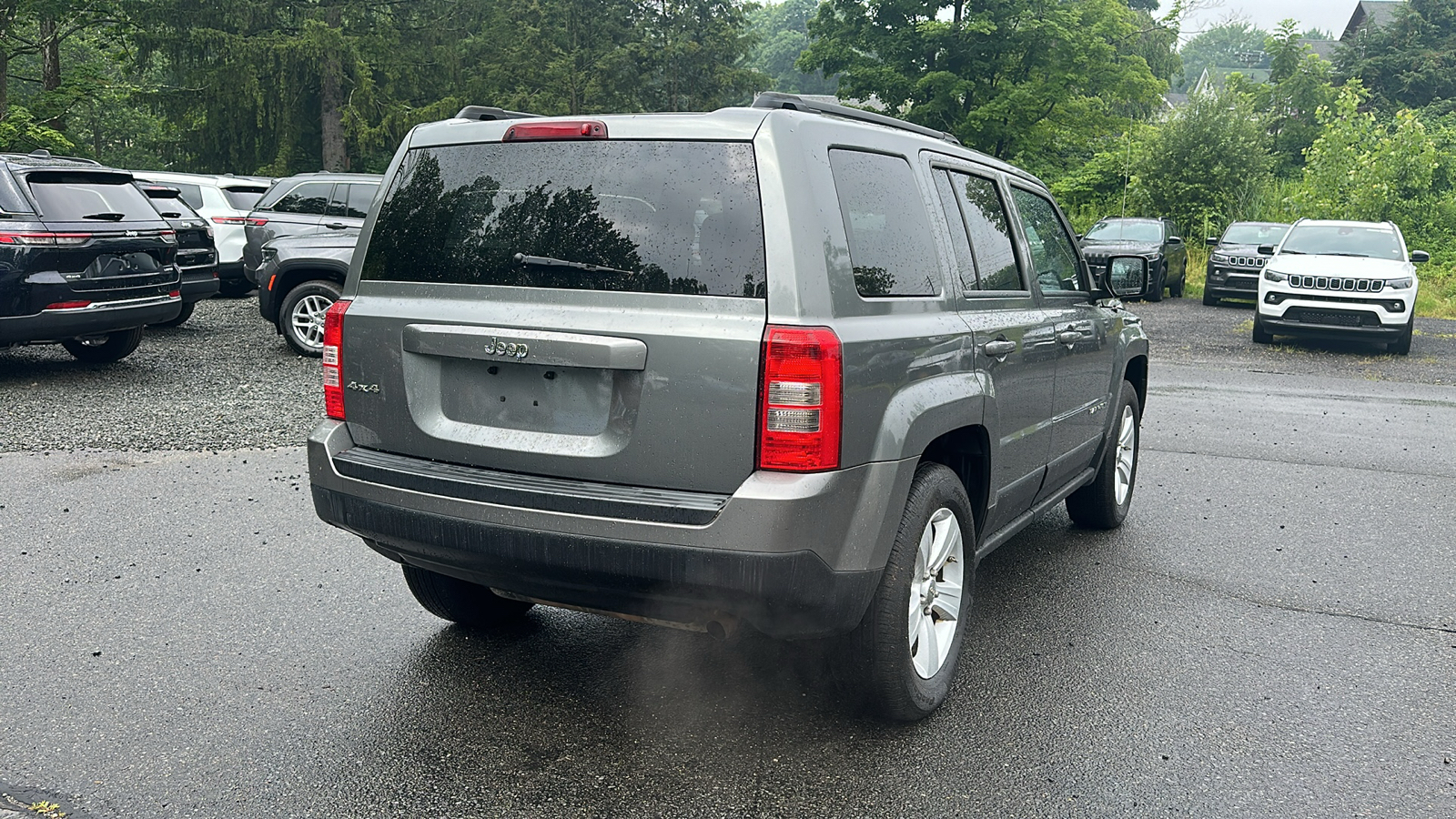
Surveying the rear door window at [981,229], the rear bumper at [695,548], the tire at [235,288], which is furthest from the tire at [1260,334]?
the tire at [235,288]

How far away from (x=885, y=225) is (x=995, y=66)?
33.8 m

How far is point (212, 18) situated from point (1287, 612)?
34754mm

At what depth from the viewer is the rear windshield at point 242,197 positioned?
17.7m

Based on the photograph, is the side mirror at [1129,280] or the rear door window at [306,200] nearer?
the side mirror at [1129,280]

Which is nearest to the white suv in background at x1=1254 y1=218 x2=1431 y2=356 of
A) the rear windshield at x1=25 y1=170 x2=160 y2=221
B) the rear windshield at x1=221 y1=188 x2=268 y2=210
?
the rear windshield at x1=25 y1=170 x2=160 y2=221

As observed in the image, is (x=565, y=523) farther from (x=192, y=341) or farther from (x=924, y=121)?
(x=924, y=121)

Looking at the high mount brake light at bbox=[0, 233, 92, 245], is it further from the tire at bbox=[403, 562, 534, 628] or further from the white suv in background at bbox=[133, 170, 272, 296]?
the white suv in background at bbox=[133, 170, 272, 296]

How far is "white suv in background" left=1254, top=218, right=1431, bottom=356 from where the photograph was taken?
14.9m

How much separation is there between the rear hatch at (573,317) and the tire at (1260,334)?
569 inches

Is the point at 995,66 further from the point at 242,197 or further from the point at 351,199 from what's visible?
the point at 351,199

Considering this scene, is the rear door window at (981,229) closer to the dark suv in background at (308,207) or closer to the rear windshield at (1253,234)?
the dark suv in background at (308,207)

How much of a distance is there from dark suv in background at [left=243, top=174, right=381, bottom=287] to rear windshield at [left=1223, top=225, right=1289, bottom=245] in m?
16.0

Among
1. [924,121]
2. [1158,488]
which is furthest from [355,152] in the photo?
[1158,488]

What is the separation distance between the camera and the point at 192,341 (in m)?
13.4
